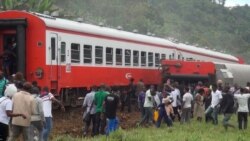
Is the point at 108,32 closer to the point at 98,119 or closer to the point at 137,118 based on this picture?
the point at 137,118

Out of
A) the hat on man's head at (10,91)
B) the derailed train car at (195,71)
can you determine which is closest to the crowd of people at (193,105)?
the derailed train car at (195,71)

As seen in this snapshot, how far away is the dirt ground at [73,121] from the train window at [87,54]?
1977mm

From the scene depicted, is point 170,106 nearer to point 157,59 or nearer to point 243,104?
point 243,104

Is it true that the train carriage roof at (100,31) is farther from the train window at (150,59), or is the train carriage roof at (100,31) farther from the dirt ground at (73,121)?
the dirt ground at (73,121)

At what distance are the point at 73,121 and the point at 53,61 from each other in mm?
2317

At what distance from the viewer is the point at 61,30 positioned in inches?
738

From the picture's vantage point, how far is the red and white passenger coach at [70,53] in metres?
17.9

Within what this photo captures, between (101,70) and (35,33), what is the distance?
430 cm

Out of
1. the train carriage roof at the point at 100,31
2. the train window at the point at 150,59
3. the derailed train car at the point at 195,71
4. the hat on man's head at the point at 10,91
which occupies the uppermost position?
the train carriage roof at the point at 100,31

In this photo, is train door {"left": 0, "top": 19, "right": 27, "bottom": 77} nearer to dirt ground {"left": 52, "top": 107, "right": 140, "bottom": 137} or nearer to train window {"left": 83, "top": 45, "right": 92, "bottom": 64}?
dirt ground {"left": 52, "top": 107, "right": 140, "bottom": 137}

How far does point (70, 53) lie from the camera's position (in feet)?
63.6

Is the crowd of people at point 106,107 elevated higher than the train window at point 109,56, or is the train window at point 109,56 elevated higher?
the train window at point 109,56

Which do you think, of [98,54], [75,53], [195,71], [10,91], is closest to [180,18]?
[195,71]

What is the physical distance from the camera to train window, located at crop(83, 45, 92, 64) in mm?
20375
